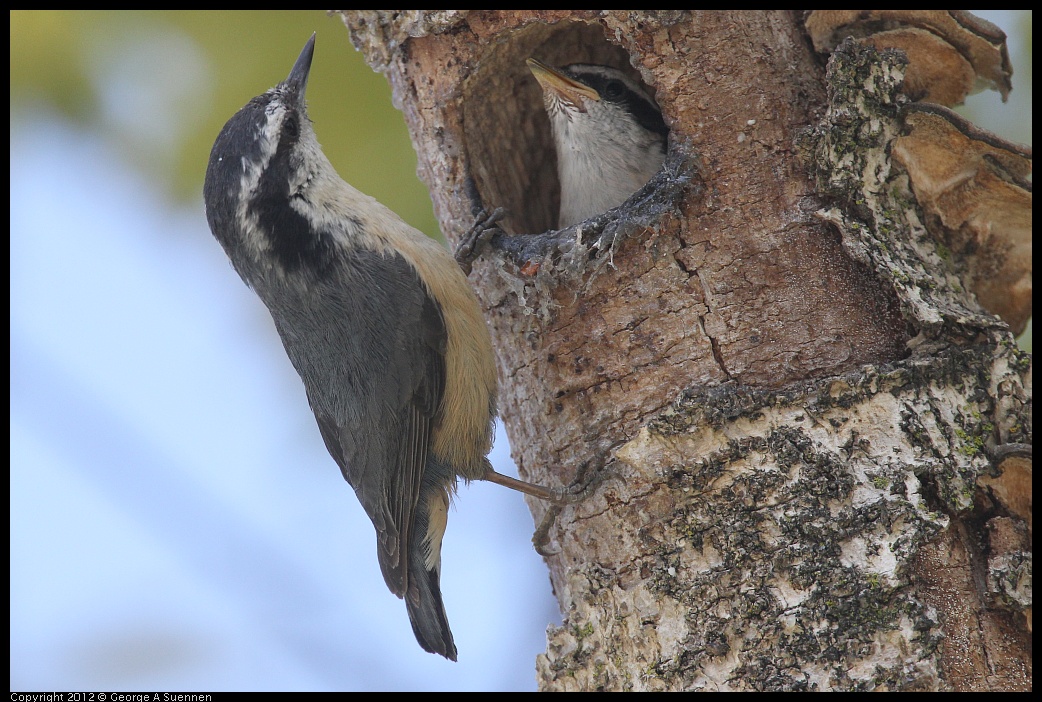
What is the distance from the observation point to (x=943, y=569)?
1771 mm

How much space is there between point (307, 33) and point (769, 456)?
→ 7.10 ft

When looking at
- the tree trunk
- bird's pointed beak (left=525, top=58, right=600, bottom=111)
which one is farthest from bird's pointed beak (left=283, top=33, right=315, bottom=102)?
bird's pointed beak (left=525, top=58, right=600, bottom=111)

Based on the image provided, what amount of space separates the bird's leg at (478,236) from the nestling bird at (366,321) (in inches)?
1.9

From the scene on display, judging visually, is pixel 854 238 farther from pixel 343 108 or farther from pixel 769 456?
pixel 343 108

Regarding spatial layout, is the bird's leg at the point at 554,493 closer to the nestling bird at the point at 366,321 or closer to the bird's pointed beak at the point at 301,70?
the nestling bird at the point at 366,321

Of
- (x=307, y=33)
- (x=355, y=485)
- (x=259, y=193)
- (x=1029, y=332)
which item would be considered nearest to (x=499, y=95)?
(x=307, y=33)

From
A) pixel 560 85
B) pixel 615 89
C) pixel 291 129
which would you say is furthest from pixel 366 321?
pixel 615 89

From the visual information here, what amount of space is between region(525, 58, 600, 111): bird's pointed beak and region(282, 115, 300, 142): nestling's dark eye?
80cm

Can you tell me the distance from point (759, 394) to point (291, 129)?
71.0 inches

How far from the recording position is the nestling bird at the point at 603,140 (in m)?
3.21

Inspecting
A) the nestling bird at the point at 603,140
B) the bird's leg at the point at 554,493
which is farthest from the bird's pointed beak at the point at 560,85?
the bird's leg at the point at 554,493

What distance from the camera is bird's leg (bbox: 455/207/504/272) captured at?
281 centimetres

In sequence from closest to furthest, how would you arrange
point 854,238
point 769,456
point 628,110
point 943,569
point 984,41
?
point 943,569, point 769,456, point 854,238, point 984,41, point 628,110

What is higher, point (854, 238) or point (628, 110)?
point (628, 110)
